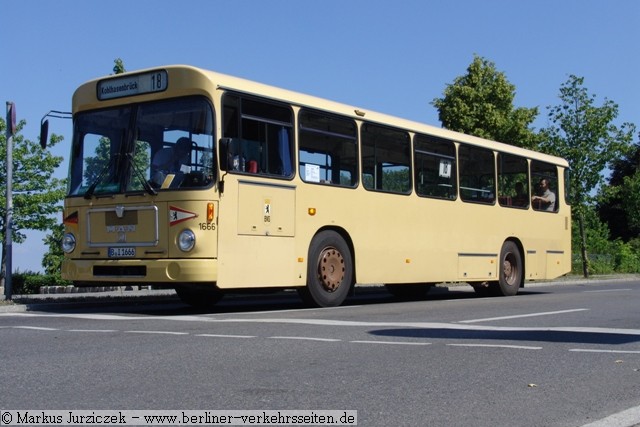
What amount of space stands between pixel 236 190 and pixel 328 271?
8.63 feet

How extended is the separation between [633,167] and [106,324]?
232 ft

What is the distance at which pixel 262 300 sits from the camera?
18016mm

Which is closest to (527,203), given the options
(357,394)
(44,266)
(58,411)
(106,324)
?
(106,324)

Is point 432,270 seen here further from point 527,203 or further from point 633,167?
point 633,167

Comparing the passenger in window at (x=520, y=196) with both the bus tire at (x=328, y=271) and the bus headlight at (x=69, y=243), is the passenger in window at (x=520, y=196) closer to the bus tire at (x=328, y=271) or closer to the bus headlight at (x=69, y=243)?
Result: the bus tire at (x=328, y=271)

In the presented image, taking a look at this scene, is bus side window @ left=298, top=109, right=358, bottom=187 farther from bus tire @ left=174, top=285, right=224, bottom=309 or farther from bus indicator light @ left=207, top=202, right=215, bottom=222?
bus tire @ left=174, top=285, right=224, bottom=309

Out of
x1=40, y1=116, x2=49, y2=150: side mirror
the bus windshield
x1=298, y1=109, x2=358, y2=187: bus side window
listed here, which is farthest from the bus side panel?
x1=40, y1=116, x2=49, y2=150: side mirror

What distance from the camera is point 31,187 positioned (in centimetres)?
3738

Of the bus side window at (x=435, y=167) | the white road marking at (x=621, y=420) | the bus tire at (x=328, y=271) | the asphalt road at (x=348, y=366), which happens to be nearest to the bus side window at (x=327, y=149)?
the bus tire at (x=328, y=271)

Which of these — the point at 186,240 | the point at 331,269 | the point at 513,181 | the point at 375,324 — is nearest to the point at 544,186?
the point at 513,181

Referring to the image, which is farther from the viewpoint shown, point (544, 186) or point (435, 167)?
point (544, 186)

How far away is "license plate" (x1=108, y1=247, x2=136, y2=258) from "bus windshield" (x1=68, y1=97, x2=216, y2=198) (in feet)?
2.84

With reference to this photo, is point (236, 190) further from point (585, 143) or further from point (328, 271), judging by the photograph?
point (585, 143)

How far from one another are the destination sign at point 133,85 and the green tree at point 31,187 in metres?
24.0
